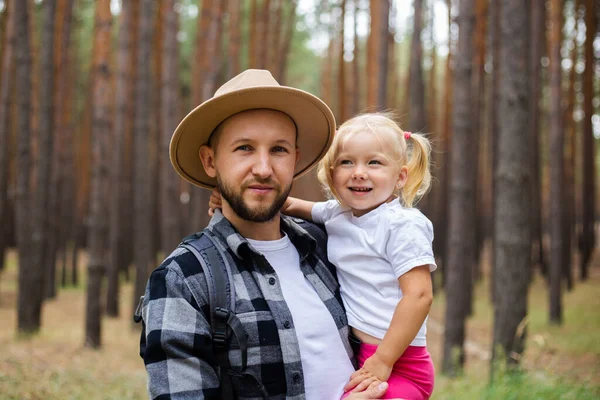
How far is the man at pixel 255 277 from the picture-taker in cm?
158

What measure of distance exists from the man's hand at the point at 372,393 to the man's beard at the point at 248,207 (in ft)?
1.91

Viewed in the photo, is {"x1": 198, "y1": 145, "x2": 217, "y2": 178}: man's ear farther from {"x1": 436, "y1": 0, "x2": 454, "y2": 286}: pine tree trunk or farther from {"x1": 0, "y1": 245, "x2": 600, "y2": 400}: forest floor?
{"x1": 436, "y1": 0, "x2": 454, "y2": 286}: pine tree trunk

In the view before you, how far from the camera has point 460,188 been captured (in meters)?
6.60

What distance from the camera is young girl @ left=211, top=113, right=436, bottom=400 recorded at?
72.8 inches

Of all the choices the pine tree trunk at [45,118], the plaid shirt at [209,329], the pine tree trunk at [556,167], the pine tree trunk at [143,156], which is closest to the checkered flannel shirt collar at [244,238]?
the plaid shirt at [209,329]

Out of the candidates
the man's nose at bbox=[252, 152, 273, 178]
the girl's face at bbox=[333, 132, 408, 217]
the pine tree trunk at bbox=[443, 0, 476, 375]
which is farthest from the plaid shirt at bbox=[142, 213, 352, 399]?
the pine tree trunk at bbox=[443, 0, 476, 375]

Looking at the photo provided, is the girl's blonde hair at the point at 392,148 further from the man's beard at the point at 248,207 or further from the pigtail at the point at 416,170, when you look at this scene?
the man's beard at the point at 248,207

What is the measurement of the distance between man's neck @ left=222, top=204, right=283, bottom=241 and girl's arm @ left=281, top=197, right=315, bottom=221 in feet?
1.23

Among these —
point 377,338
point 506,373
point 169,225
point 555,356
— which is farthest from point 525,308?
point 169,225

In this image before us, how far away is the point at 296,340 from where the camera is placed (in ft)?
5.72

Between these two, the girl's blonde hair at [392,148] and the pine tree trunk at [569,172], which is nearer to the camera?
the girl's blonde hair at [392,148]

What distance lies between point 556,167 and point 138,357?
7.39 meters

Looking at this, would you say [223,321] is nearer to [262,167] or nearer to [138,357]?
[262,167]

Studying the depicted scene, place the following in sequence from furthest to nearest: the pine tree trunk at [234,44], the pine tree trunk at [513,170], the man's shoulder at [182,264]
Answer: the pine tree trunk at [234,44] → the pine tree trunk at [513,170] → the man's shoulder at [182,264]
